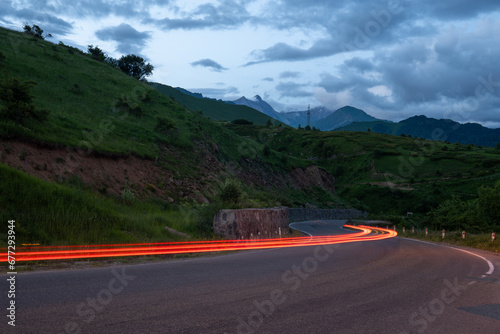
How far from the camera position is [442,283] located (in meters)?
8.88

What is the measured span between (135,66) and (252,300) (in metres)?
88.5

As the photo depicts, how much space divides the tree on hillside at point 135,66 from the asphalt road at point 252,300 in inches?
3286

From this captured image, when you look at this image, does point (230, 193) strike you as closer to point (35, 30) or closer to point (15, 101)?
point (15, 101)

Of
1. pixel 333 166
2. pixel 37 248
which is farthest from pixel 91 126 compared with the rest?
pixel 333 166

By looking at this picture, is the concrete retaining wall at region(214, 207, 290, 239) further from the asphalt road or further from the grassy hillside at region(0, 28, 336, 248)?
the asphalt road

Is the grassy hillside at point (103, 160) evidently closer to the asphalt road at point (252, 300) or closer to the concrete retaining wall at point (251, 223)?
the concrete retaining wall at point (251, 223)

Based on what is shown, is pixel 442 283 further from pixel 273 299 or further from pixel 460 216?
pixel 460 216

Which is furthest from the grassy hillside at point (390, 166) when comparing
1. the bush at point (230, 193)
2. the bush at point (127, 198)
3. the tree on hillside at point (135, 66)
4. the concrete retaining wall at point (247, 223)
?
the bush at point (127, 198)

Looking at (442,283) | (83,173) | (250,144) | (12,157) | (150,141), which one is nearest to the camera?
(442,283)

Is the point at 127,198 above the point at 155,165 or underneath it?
underneath

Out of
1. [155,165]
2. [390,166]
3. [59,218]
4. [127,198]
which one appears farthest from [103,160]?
[390,166]

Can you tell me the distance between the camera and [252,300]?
6684 millimetres

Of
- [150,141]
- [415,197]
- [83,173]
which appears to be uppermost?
[150,141]

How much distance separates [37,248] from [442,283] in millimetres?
10293
